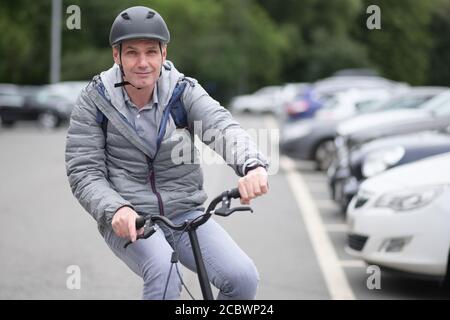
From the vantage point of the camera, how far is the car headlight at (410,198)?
705 cm

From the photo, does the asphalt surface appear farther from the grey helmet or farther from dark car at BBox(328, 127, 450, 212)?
the grey helmet

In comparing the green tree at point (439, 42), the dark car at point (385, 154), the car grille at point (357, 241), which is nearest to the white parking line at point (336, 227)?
the dark car at point (385, 154)

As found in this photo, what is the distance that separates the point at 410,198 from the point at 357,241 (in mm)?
667

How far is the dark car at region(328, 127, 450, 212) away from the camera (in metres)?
9.87

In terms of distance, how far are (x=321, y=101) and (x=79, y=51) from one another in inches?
1624

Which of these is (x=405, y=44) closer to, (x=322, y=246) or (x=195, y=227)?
(x=322, y=246)

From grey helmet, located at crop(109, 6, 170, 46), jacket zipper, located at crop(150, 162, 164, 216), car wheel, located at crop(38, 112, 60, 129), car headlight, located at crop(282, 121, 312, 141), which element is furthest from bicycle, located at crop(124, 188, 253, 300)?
car wheel, located at crop(38, 112, 60, 129)

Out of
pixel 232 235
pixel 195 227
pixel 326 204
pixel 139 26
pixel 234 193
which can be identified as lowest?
pixel 326 204

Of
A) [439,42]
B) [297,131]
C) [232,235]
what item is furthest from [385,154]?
[439,42]

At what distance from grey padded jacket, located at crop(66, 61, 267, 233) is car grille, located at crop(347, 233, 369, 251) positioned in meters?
3.63

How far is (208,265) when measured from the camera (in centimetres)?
388

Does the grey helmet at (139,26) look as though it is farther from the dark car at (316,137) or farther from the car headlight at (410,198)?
the dark car at (316,137)

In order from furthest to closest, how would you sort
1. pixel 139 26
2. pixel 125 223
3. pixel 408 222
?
1. pixel 408 222
2. pixel 139 26
3. pixel 125 223

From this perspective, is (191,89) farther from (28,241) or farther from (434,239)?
(28,241)
